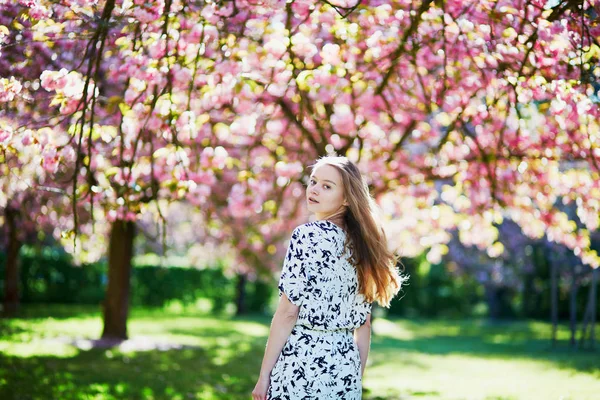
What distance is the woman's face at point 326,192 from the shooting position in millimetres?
3426

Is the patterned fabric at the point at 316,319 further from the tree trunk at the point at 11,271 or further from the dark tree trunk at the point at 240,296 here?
the dark tree trunk at the point at 240,296

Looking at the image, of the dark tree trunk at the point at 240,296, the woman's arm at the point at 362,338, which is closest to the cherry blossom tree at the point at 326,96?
the woman's arm at the point at 362,338

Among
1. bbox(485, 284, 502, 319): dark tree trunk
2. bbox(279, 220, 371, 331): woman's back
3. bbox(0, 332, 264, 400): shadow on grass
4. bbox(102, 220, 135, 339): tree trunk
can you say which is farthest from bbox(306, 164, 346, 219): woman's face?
bbox(485, 284, 502, 319): dark tree trunk

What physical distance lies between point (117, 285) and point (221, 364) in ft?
8.02

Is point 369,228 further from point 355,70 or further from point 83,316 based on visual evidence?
point 83,316

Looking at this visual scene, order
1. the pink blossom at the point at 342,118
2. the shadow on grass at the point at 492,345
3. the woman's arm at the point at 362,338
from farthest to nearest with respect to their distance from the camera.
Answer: the shadow on grass at the point at 492,345, the pink blossom at the point at 342,118, the woman's arm at the point at 362,338

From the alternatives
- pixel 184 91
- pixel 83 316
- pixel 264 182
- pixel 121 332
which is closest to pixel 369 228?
pixel 184 91

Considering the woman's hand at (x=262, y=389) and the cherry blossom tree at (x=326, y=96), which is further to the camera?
the cherry blossom tree at (x=326, y=96)

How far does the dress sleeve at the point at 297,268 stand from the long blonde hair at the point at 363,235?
0.25 meters

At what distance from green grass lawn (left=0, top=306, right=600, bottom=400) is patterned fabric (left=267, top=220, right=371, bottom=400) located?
4128mm

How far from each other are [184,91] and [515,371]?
7143mm

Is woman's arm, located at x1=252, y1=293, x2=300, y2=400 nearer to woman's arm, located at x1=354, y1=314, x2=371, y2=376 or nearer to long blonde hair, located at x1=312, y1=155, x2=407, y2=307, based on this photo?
long blonde hair, located at x1=312, y1=155, x2=407, y2=307

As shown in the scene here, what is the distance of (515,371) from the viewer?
36.2 feet

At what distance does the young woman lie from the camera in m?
3.23
